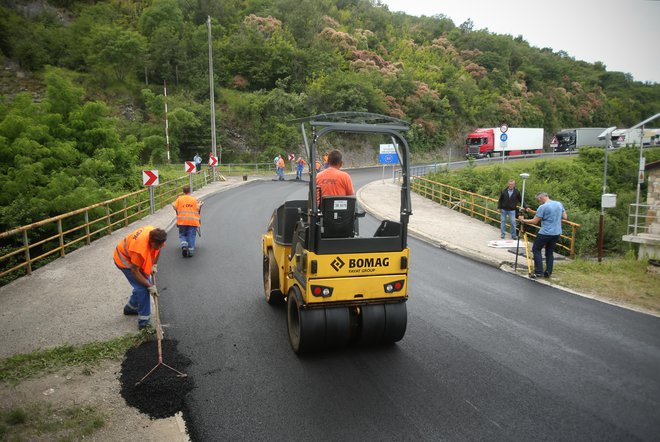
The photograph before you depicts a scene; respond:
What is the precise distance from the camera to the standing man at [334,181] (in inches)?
231

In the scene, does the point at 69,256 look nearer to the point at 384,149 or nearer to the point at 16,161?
the point at 16,161

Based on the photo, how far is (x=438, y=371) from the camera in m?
5.39

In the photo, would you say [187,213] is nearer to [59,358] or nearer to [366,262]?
[59,358]

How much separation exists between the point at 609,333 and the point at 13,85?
45113 mm

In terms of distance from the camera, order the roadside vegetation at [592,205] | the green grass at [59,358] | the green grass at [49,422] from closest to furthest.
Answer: the green grass at [49,422] < the green grass at [59,358] < the roadside vegetation at [592,205]

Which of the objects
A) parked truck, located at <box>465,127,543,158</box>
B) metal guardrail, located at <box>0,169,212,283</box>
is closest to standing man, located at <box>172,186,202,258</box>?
metal guardrail, located at <box>0,169,212,283</box>

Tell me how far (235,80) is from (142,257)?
144 ft

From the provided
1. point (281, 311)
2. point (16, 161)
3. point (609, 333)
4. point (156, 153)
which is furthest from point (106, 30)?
point (609, 333)

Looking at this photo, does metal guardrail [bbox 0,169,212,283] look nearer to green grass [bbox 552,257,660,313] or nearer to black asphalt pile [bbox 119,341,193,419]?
black asphalt pile [bbox 119,341,193,419]

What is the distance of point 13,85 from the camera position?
123 ft

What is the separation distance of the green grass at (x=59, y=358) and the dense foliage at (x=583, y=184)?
14.2 meters

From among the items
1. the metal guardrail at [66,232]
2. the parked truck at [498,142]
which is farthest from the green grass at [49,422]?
the parked truck at [498,142]

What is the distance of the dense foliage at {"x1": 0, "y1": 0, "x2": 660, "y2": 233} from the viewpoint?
2783 centimetres

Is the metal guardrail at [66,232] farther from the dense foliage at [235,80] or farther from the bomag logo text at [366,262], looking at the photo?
the bomag logo text at [366,262]
